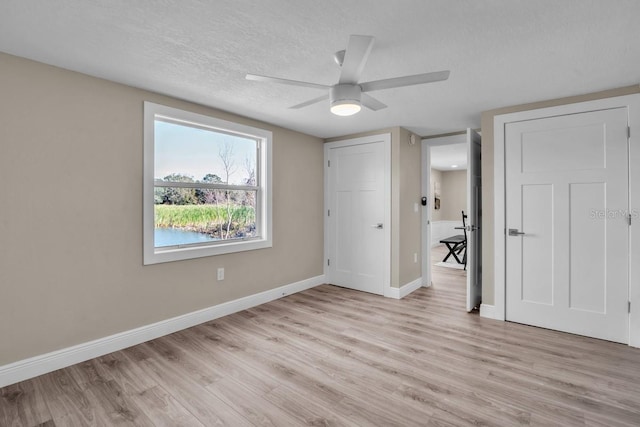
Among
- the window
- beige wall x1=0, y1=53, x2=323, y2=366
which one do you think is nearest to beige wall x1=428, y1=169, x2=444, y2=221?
the window

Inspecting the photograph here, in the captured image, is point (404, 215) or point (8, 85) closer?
point (8, 85)

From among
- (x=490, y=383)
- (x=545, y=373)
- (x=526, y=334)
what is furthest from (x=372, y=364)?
(x=526, y=334)

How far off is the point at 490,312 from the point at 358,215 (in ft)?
6.61

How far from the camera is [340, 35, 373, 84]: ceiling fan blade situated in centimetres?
148

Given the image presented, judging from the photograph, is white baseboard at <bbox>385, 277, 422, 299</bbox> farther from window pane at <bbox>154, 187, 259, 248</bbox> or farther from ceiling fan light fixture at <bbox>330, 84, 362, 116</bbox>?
ceiling fan light fixture at <bbox>330, 84, 362, 116</bbox>

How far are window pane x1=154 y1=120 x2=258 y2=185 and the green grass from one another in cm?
29

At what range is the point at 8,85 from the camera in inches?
83.9

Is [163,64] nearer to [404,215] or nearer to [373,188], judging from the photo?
[373,188]

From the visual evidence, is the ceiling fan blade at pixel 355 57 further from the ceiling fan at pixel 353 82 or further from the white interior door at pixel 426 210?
the white interior door at pixel 426 210

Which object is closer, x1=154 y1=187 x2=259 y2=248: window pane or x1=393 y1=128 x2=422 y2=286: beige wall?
x1=154 y1=187 x2=259 y2=248: window pane

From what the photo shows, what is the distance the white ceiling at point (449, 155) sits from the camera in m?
5.97

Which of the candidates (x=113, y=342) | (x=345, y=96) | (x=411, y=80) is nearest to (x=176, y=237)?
(x=113, y=342)

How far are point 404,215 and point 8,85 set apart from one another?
13.2ft

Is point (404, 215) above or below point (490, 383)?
above
